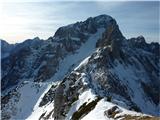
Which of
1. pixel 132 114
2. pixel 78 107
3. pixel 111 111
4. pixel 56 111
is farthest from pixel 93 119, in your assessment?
pixel 56 111

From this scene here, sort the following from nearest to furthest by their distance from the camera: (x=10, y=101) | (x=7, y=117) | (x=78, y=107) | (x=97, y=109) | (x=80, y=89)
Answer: (x=97, y=109) → (x=78, y=107) → (x=80, y=89) → (x=7, y=117) → (x=10, y=101)

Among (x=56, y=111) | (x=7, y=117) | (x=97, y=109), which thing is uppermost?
(x=97, y=109)

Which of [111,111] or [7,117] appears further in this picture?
[7,117]

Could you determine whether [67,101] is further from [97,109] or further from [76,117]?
[97,109]

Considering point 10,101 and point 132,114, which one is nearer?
point 132,114

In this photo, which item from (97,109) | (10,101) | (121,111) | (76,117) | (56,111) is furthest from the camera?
(10,101)

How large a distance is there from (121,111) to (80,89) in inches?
1950

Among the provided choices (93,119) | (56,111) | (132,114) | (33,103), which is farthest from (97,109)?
(33,103)

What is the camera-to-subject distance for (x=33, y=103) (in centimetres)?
19262

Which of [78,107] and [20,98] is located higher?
[78,107]

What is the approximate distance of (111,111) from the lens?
73.3 metres

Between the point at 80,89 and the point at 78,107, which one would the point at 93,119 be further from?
the point at 80,89

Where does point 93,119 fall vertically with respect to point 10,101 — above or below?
above

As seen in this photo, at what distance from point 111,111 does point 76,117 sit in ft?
63.6
